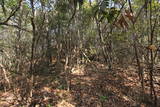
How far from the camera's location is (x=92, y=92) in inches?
328

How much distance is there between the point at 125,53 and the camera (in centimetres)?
1197

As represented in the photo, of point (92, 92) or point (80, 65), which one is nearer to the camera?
point (92, 92)

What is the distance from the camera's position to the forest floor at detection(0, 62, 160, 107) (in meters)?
7.43

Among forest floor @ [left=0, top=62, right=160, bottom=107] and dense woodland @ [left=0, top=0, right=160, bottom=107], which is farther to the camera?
forest floor @ [left=0, top=62, right=160, bottom=107]

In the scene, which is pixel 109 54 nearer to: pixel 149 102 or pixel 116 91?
pixel 116 91

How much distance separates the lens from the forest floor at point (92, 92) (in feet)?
24.4

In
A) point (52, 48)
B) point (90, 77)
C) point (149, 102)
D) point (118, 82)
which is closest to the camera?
point (149, 102)

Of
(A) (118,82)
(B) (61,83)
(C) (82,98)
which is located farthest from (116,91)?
(B) (61,83)

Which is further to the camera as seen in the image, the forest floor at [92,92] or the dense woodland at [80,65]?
the forest floor at [92,92]

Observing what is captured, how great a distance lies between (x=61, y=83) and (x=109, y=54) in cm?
409

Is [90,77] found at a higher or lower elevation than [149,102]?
higher

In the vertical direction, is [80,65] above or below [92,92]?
above

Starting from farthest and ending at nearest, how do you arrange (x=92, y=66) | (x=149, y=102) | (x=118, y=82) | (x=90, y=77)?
(x=92, y=66) < (x=90, y=77) < (x=118, y=82) < (x=149, y=102)

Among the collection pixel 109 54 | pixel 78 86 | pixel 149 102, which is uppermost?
pixel 109 54
